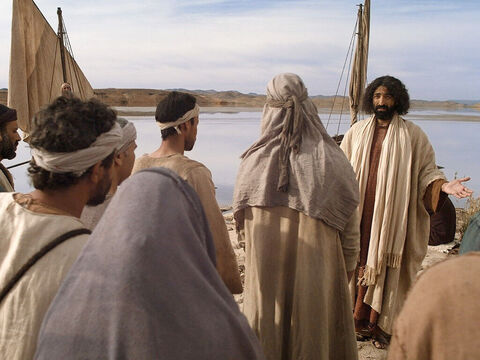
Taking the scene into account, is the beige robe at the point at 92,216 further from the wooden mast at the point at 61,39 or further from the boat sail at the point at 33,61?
the wooden mast at the point at 61,39

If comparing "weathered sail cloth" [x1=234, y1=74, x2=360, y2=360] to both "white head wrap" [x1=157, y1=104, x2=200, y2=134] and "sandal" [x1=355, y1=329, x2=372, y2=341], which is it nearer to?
"white head wrap" [x1=157, y1=104, x2=200, y2=134]

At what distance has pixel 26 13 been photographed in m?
11.2

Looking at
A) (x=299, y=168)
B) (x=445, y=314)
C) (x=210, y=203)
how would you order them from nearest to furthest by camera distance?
(x=445, y=314)
(x=299, y=168)
(x=210, y=203)

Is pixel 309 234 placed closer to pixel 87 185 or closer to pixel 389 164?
pixel 87 185

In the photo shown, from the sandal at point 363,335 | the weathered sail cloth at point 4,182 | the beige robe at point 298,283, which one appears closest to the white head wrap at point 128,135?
the beige robe at point 298,283

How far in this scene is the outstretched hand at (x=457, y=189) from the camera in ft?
11.0

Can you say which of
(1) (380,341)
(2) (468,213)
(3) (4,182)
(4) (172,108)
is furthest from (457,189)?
(2) (468,213)

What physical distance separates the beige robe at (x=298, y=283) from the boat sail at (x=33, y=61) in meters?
7.20

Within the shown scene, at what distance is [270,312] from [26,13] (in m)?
11.1

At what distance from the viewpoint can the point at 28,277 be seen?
1.42m

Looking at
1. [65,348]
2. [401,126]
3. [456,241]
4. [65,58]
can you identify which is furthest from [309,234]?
[65,58]

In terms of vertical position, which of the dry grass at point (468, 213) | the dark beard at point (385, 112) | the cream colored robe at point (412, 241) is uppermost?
the dark beard at point (385, 112)

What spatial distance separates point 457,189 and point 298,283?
5.25ft

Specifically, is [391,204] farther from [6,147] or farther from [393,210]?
[6,147]
